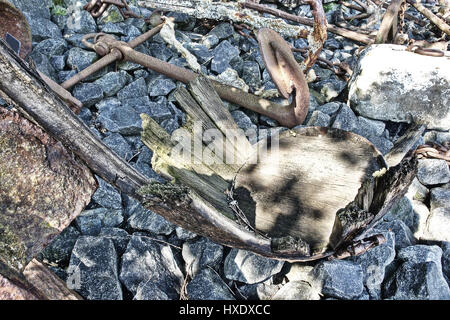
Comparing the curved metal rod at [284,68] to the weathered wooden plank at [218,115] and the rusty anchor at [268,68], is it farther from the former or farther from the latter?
the weathered wooden plank at [218,115]

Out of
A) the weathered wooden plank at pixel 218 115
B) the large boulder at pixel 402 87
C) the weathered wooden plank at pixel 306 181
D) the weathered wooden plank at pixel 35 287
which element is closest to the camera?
the weathered wooden plank at pixel 35 287

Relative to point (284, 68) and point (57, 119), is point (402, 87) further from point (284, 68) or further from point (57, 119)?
point (57, 119)

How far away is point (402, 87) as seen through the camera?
291cm

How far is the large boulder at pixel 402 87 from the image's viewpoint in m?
2.85

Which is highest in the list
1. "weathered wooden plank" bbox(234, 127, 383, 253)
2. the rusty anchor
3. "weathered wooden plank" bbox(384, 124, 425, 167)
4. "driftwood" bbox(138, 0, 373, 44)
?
"driftwood" bbox(138, 0, 373, 44)

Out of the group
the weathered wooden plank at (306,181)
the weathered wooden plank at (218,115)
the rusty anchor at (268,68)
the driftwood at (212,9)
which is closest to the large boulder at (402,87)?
the rusty anchor at (268,68)

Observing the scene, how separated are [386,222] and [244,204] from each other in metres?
0.95

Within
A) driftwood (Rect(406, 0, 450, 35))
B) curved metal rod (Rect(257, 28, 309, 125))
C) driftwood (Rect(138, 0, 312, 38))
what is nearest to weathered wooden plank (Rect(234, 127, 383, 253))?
curved metal rod (Rect(257, 28, 309, 125))

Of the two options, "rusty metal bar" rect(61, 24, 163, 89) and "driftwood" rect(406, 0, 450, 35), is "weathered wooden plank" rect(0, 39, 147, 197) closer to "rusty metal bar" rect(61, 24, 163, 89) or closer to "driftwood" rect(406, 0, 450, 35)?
"rusty metal bar" rect(61, 24, 163, 89)

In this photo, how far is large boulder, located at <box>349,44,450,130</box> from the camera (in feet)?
9.36

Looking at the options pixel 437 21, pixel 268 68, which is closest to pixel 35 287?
pixel 268 68

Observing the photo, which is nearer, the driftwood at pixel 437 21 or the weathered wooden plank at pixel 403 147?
the weathered wooden plank at pixel 403 147

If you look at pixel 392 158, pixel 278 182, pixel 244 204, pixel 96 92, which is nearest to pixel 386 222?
pixel 392 158

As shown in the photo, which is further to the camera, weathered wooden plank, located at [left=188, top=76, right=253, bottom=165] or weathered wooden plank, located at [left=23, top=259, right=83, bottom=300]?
weathered wooden plank, located at [left=188, top=76, right=253, bottom=165]
